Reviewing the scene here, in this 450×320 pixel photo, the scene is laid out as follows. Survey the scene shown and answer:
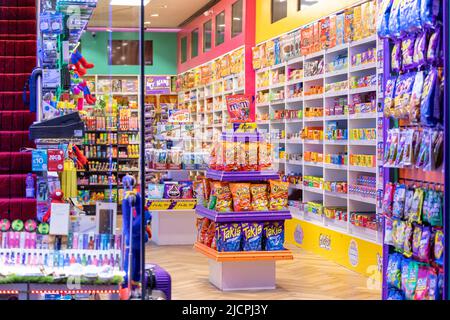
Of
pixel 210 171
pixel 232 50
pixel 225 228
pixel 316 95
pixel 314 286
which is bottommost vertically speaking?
pixel 314 286

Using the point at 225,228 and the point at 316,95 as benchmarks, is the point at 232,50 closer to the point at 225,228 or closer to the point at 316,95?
the point at 316,95

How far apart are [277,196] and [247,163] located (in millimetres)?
388

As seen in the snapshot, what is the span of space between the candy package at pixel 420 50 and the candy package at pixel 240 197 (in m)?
2.62

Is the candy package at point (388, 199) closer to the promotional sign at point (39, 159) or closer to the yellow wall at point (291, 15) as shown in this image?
the promotional sign at point (39, 159)

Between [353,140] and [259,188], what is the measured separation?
6.08 feet

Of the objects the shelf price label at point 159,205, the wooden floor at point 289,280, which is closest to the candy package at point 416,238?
the wooden floor at point 289,280

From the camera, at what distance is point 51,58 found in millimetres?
6344

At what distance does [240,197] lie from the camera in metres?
6.59

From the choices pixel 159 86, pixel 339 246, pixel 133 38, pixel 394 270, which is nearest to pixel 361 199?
→ pixel 339 246

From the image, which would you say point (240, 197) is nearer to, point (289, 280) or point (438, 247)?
point (289, 280)

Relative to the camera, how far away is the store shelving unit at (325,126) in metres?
7.98

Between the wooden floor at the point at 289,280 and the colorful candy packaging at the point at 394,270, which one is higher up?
the colorful candy packaging at the point at 394,270

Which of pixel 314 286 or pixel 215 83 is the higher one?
pixel 215 83
